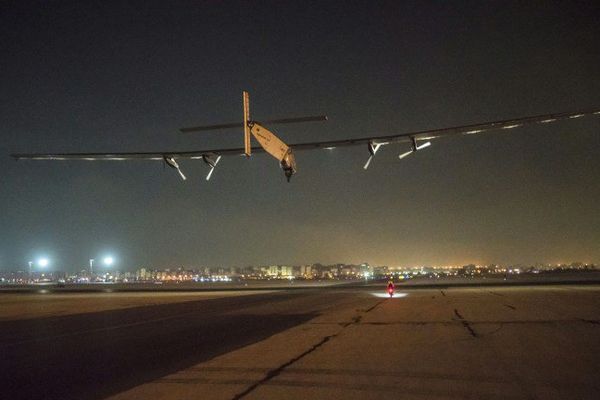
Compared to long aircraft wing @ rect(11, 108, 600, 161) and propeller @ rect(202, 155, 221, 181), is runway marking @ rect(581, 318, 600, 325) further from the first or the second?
propeller @ rect(202, 155, 221, 181)

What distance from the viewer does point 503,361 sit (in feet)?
36.5

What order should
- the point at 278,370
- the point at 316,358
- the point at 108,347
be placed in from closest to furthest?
the point at 278,370
the point at 316,358
the point at 108,347

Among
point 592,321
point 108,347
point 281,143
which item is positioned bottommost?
point 592,321

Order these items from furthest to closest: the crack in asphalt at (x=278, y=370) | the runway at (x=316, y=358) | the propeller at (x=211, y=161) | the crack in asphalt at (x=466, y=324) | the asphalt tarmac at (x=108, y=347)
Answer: the propeller at (x=211, y=161), the crack in asphalt at (x=466, y=324), the asphalt tarmac at (x=108, y=347), the runway at (x=316, y=358), the crack in asphalt at (x=278, y=370)

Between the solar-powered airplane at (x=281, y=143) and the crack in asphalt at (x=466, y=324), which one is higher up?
the solar-powered airplane at (x=281, y=143)

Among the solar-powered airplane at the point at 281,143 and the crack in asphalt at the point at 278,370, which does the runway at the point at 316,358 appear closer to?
the crack in asphalt at the point at 278,370

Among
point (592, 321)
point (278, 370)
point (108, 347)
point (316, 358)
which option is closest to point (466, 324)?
point (592, 321)

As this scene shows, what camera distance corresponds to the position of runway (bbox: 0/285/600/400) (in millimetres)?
9008

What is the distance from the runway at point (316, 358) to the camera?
355 inches

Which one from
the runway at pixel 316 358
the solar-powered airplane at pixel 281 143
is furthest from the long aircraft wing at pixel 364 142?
the runway at pixel 316 358

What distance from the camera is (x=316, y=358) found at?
1209 centimetres

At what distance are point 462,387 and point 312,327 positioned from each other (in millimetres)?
10513

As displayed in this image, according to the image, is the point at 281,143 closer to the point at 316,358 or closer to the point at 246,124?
the point at 246,124

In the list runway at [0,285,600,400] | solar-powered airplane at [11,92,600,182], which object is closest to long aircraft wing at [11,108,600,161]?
solar-powered airplane at [11,92,600,182]
